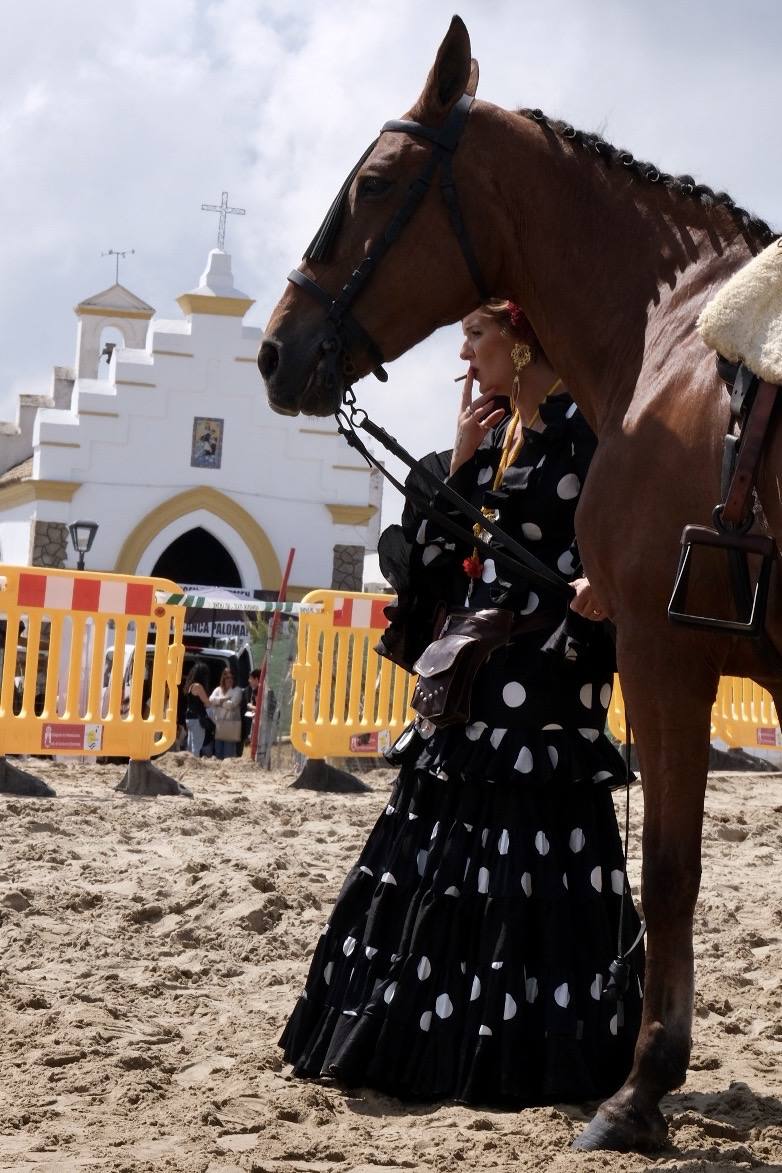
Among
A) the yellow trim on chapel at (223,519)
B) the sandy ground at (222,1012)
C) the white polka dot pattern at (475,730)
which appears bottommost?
the sandy ground at (222,1012)

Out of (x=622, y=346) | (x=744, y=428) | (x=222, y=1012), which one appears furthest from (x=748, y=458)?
(x=222, y=1012)

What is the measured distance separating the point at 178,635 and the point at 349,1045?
648 cm

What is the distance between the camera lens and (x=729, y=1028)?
4.19 m

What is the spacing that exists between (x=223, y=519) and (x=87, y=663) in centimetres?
1877

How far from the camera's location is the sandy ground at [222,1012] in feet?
10.2

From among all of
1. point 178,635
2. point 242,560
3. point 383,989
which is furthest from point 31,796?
point 242,560

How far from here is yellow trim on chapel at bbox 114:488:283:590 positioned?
27969 mm

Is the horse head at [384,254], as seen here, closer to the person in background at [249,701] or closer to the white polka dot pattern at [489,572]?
the white polka dot pattern at [489,572]

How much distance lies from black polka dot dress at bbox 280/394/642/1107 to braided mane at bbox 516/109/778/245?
0.73 metres

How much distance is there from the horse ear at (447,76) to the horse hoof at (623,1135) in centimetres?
235

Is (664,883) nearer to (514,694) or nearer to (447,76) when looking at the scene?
(514,694)

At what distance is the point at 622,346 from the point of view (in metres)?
3.21

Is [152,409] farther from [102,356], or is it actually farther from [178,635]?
[178,635]

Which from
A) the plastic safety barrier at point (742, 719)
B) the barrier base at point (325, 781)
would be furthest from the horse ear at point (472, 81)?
the plastic safety barrier at point (742, 719)
